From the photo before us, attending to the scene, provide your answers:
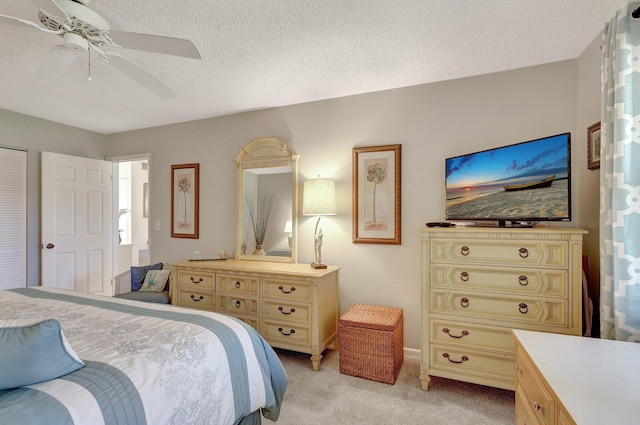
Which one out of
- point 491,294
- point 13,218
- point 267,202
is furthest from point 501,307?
point 13,218

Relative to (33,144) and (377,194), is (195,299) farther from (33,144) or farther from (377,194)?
(33,144)

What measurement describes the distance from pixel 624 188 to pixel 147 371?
230 centimetres

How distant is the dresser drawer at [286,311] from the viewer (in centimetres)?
254

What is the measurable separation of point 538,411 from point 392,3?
2.05m

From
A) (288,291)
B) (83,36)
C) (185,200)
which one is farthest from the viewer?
(185,200)

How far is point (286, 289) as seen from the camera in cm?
261

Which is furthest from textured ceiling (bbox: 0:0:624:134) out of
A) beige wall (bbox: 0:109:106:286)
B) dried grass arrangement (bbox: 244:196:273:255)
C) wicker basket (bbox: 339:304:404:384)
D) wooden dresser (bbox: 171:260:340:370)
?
wicker basket (bbox: 339:304:404:384)

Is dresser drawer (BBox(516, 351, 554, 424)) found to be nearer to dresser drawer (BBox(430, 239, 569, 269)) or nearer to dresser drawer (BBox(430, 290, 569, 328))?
dresser drawer (BBox(430, 290, 569, 328))

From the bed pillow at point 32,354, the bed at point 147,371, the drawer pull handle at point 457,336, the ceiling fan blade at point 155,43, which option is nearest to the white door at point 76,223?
the bed at point 147,371

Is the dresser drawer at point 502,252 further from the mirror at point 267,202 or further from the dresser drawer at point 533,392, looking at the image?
the mirror at point 267,202

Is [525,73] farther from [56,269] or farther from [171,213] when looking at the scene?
[56,269]

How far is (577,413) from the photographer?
0.87m

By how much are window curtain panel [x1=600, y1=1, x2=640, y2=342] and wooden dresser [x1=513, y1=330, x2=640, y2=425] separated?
251 millimetres

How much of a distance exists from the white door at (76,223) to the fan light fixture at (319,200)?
3.16 meters
